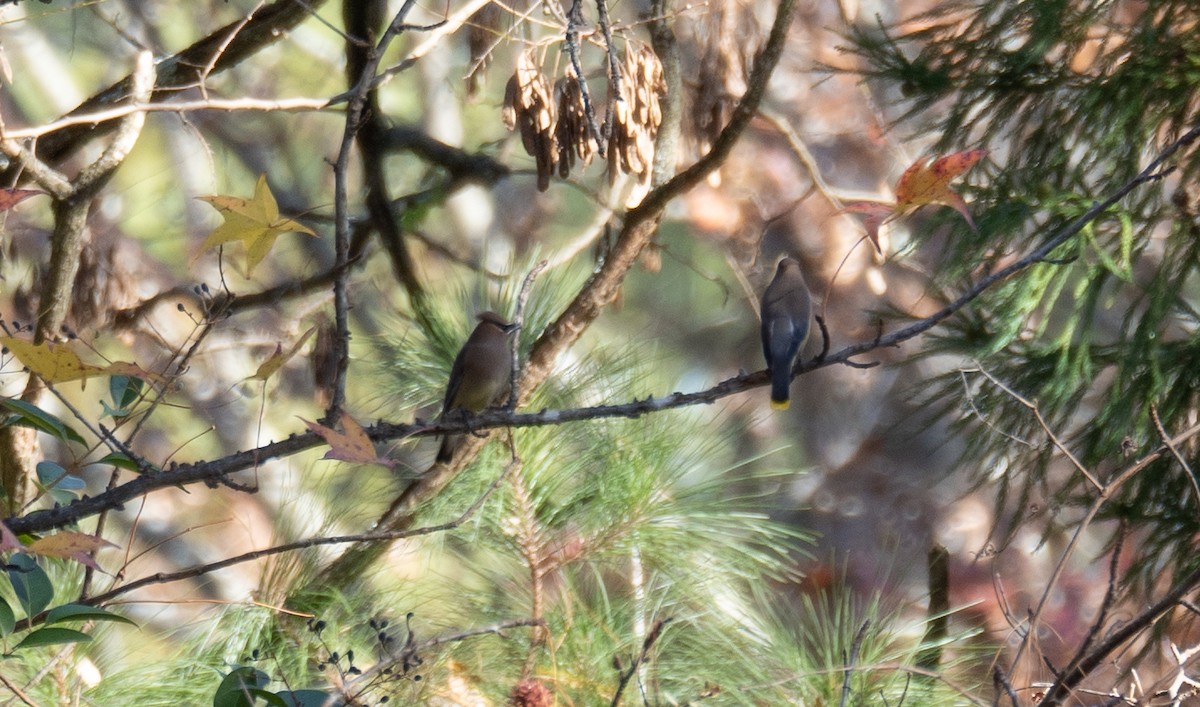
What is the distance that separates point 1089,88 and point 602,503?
88 centimetres

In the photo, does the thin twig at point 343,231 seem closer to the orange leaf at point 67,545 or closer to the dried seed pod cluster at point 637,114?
the orange leaf at point 67,545

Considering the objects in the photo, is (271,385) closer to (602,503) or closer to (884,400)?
(602,503)

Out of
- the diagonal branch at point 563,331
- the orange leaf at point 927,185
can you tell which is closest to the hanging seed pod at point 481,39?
the diagonal branch at point 563,331

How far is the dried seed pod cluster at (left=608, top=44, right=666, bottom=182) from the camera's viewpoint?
162cm

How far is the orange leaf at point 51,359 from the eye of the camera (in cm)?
59

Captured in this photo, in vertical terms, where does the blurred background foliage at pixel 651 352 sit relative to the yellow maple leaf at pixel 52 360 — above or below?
above

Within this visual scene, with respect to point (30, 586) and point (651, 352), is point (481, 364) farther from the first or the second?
point (30, 586)

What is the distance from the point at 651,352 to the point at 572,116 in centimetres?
74

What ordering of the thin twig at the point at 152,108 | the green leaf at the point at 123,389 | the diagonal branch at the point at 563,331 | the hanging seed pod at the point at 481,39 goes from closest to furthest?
the green leaf at the point at 123,389 → the thin twig at the point at 152,108 → the diagonal branch at the point at 563,331 → the hanging seed pod at the point at 481,39

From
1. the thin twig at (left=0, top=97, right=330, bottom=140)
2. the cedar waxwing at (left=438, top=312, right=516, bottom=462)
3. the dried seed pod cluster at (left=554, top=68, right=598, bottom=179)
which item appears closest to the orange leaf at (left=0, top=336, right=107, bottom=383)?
the thin twig at (left=0, top=97, right=330, bottom=140)

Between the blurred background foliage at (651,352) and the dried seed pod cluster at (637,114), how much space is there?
0.11 meters

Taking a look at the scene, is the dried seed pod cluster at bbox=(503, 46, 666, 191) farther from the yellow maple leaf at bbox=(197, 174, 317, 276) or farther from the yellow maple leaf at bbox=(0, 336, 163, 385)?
the yellow maple leaf at bbox=(0, 336, 163, 385)

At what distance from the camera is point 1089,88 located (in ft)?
4.82

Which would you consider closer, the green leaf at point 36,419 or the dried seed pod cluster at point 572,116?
the green leaf at point 36,419
